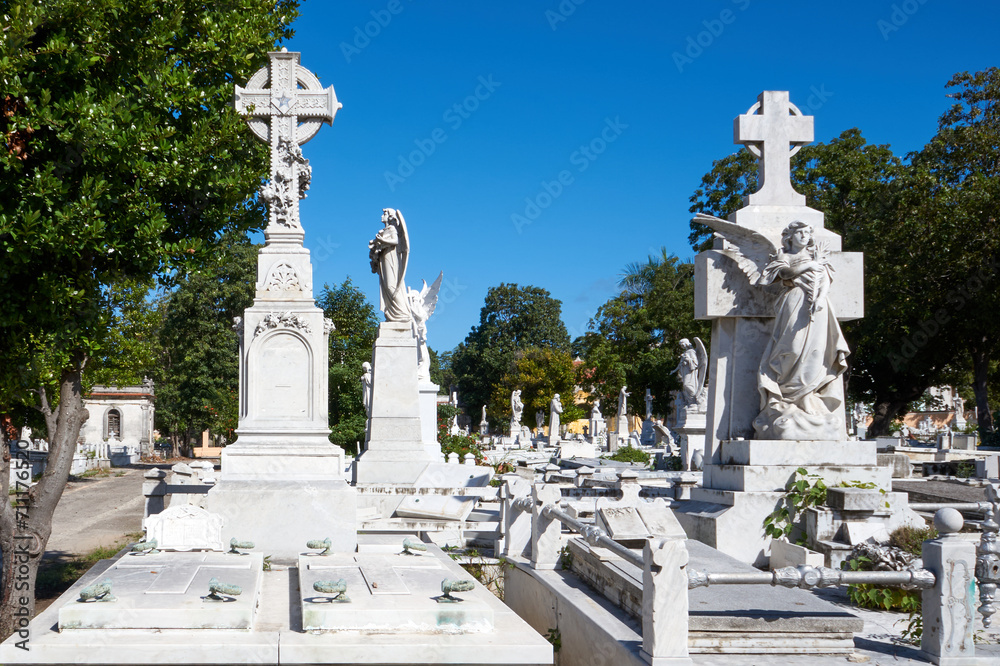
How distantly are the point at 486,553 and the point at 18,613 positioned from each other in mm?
4582

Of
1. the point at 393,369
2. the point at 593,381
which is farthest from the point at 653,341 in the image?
the point at 393,369

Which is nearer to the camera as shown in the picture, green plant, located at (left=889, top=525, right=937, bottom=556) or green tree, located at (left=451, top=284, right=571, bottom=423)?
green plant, located at (left=889, top=525, right=937, bottom=556)

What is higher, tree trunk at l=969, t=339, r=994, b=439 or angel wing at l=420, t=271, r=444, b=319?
angel wing at l=420, t=271, r=444, b=319

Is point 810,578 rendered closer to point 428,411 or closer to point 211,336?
point 428,411

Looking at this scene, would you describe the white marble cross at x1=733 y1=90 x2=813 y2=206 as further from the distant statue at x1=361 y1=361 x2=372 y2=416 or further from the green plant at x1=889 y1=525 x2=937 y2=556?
the distant statue at x1=361 y1=361 x2=372 y2=416

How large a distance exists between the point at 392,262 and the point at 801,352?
8.99m

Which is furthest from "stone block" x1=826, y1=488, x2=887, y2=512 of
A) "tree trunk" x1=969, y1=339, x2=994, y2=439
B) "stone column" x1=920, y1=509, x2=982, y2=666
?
"tree trunk" x1=969, y1=339, x2=994, y2=439

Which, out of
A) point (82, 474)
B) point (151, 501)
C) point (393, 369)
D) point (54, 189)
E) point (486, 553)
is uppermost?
point (54, 189)

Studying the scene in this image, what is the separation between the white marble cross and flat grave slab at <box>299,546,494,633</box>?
5.89 m

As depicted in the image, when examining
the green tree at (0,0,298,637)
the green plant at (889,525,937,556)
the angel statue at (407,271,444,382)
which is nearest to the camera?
the green plant at (889,525,937,556)

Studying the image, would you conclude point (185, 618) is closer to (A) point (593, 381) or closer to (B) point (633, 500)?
(B) point (633, 500)

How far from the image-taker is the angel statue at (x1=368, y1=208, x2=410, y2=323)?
1502 centimetres

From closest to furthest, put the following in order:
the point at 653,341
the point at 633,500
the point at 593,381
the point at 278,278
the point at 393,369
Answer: the point at 633,500, the point at 278,278, the point at 393,369, the point at 653,341, the point at 593,381

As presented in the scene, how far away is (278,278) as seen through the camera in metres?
8.59
